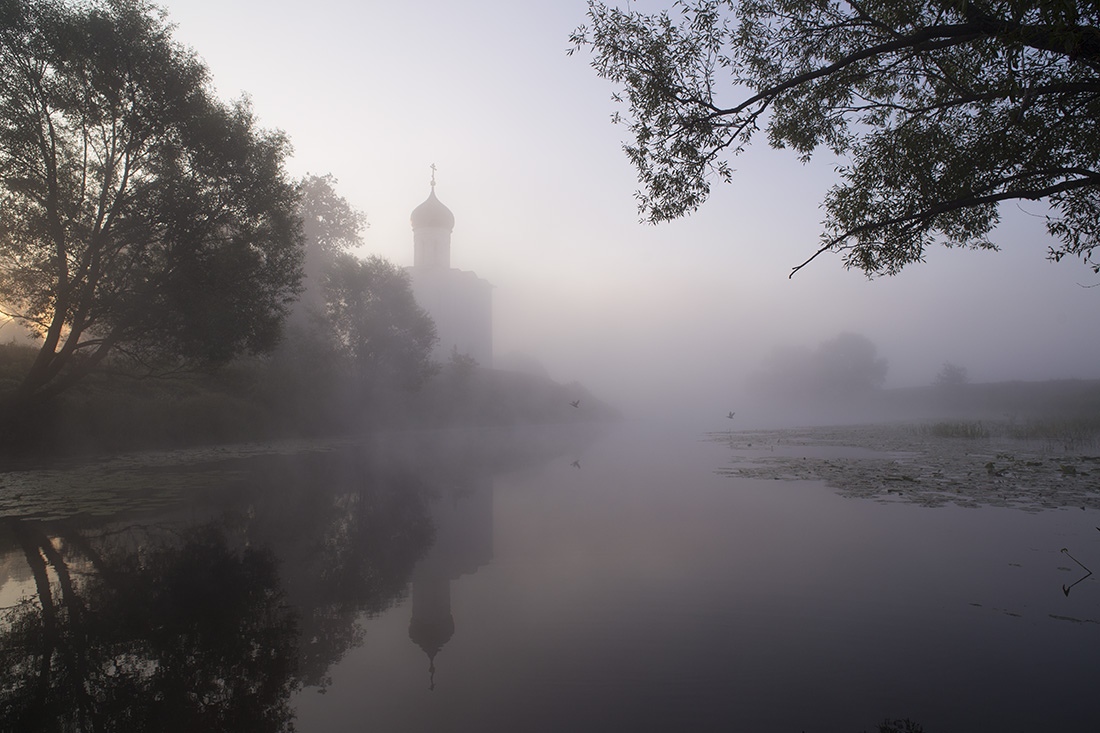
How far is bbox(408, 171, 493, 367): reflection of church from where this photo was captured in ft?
246

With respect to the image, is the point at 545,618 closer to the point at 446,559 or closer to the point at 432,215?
the point at 446,559

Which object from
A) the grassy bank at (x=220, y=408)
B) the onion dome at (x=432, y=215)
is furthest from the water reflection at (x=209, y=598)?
the onion dome at (x=432, y=215)

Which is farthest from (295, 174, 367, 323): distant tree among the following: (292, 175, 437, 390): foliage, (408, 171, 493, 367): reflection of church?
(408, 171, 493, 367): reflection of church

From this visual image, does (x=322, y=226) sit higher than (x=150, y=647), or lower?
higher

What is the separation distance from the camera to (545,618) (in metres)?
5.07

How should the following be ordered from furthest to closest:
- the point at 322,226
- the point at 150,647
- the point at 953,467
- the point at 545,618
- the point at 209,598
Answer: the point at 322,226 < the point at 953,467 < the point at 209,598 < the point at 545,618 < the point at 150,647

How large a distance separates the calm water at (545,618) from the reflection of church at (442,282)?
6495 centimetres

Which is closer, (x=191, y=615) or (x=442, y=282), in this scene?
(x=191, y=615)

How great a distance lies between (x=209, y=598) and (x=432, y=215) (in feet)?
246

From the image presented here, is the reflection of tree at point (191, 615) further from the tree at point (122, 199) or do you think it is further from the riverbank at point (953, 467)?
the tree at point (122, 199)

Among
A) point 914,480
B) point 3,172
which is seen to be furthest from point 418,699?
point 3,172

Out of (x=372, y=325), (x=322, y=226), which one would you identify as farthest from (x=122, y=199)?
(x=322, y=226)

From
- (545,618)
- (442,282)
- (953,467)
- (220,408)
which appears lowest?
(545,618)

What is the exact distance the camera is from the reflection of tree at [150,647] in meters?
3.53
